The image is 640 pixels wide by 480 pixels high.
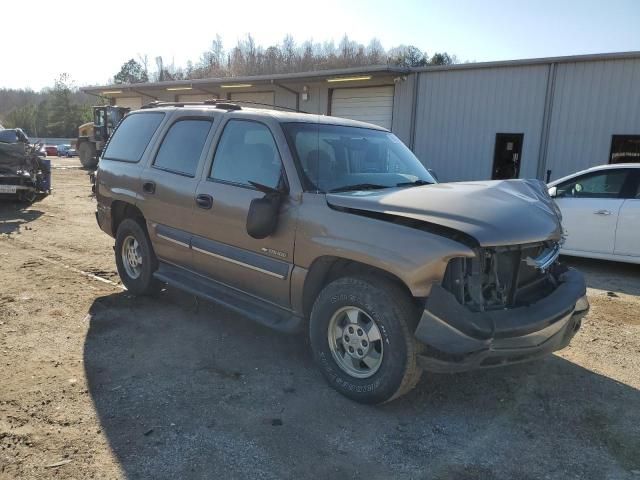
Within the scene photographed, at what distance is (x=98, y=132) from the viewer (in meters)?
25.4

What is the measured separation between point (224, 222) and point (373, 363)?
1.74 metres

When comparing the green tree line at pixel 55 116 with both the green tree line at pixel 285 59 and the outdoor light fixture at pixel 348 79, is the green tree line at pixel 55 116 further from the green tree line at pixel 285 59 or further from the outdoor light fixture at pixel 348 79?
the outdoor light fixture at pixel 348 79

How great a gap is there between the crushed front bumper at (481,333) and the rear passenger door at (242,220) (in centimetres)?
124

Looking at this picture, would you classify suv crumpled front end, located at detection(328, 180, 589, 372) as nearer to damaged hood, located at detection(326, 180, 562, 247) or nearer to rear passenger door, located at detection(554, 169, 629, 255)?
damaged hood, located at detection(326, 180, 562, 247)

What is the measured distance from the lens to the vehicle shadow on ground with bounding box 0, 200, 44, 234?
9570 mm

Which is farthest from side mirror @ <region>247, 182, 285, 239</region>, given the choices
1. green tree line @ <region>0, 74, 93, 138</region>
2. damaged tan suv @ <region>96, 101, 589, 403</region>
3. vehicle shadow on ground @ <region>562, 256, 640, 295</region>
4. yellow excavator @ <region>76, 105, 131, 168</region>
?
green tree line @ <region>0, 74, 93, 138</region>

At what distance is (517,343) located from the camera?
3080mm

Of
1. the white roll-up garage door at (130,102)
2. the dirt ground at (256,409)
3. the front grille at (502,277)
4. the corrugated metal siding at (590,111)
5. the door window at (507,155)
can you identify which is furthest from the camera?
the white roll-up garage door at (130,102)

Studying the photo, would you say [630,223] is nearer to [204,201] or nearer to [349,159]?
[349,159]

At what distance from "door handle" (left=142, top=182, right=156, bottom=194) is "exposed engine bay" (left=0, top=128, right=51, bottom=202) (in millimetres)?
7826

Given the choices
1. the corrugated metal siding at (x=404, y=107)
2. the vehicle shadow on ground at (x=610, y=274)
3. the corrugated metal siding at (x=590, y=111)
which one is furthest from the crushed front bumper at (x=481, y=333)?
the corrugated metal siding at (x=404, y=107)

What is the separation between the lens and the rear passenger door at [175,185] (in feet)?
15.2

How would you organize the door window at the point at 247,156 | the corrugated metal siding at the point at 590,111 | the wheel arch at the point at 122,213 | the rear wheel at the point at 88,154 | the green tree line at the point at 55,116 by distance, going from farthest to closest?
the green tree line at the point at 55,116 < the rear wheel at the point at 88,154 < the corrugated metal siding at the point at 590,111 < the wheel arch at the point at 122,213 < the door window at the point at 247,156

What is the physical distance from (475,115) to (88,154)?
22.0m
